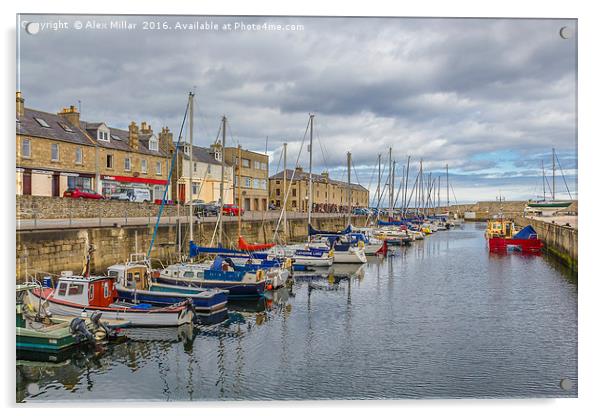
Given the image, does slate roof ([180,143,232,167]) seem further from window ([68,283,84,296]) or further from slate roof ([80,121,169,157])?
window ([68,283,84,296])

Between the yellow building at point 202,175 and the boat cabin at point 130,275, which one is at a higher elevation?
the yellow building at point 202,175

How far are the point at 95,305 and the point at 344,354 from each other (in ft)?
25.7

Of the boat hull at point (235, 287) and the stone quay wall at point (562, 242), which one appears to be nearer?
the boat hull at point (235, 287)

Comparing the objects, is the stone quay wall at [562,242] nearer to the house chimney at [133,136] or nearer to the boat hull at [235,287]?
the boat hull at [235,287]

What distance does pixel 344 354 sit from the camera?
12820mm

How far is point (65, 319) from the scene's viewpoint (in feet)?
47.8

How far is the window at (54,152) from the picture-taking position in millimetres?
28942

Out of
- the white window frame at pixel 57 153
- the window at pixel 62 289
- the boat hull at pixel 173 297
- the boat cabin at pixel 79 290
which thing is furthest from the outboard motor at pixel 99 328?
the white window frame at pixel 57 153

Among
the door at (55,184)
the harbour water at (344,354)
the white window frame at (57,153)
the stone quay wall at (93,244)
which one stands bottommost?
the harbour water at (344,354)

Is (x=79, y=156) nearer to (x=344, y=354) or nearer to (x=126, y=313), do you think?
(x=126, y=313)

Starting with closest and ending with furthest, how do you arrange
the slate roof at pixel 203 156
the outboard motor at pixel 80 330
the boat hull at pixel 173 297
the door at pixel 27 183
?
the outboard motor at pixel 80 330
the boat hull at pixel 173 297
the door at pixel 27 183
the slate roof at pixel 203 156
